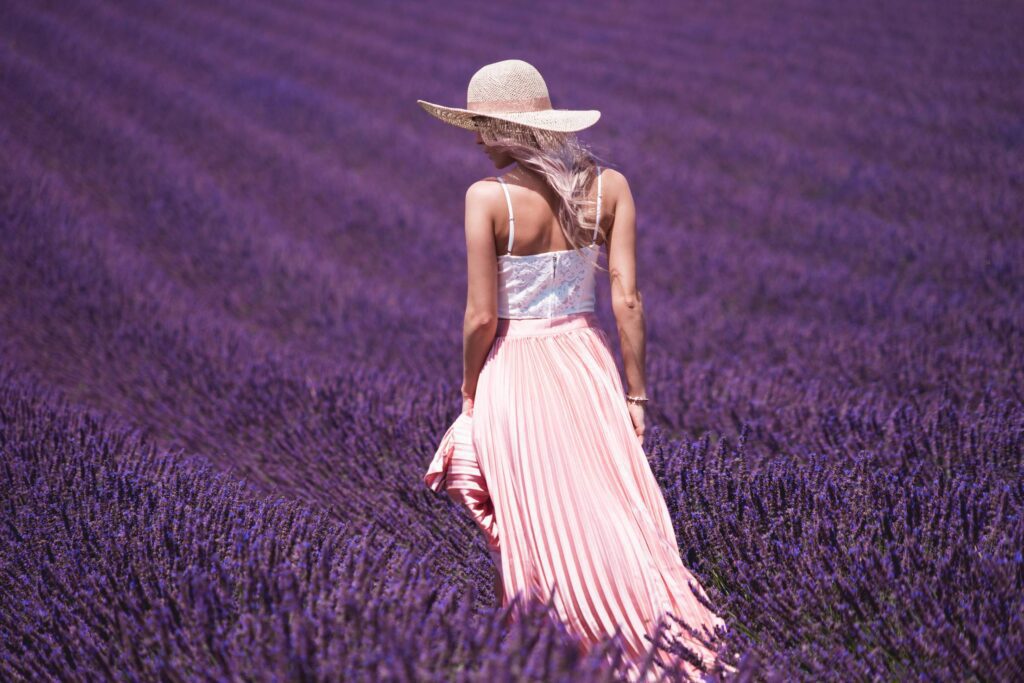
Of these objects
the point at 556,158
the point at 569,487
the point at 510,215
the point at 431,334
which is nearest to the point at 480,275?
the point at 510,215

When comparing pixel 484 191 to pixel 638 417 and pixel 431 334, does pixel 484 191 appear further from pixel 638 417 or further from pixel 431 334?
pixel 431 334

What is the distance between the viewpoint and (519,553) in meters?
1.88

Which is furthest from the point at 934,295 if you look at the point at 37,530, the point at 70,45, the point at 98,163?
the point at 70,45

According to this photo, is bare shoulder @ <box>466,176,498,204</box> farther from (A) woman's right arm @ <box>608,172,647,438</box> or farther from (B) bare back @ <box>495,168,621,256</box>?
(A) woman's right arm @ <box>608,172,647,438</box>

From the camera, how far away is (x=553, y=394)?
6.31 feet

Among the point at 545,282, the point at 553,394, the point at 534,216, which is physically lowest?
the point at 553,394

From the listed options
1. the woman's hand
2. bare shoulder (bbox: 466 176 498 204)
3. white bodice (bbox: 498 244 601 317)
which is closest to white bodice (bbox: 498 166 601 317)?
white bodice (bbox: 498 244 601 317)

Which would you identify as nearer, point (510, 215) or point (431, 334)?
point (510, 215)

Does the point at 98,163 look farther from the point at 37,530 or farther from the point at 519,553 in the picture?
the point at 519,553

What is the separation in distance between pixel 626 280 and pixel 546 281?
17cm

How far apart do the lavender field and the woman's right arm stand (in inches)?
11.4

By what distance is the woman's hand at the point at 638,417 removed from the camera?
6.81 ft

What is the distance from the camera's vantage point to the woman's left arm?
185cm

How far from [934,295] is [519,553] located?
2.99 m
